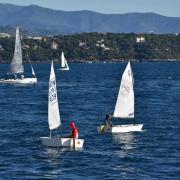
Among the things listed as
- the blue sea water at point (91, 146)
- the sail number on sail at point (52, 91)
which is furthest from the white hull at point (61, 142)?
the sail number on sail at point (52, 91)

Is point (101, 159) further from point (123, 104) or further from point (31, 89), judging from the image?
point (31, 89)

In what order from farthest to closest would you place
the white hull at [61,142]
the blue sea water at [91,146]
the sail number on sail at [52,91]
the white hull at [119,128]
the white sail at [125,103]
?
the white sail at [125,103], the white hull at [119,128], the sail number on sail at [52,91], the white hull at [61,142], the blue sea water at [91,146]

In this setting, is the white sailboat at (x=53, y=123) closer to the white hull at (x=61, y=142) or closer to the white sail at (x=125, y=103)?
the white hull at (x=61, y=142)

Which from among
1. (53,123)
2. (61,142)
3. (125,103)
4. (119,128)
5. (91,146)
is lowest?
(91,146)

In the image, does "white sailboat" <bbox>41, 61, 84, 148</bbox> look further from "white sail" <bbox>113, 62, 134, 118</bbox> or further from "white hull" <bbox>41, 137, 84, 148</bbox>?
"white sail" <bbox>113, 62, 134, 118</bbox>

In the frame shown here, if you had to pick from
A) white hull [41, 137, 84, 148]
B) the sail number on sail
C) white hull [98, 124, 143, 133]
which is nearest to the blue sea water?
white hull [41, 137, 84, 148]

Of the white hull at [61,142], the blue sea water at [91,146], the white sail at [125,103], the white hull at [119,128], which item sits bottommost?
the blue sea water at [91,146]

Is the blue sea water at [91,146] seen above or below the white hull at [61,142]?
below

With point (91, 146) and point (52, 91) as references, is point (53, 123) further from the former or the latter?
point (91, 146)

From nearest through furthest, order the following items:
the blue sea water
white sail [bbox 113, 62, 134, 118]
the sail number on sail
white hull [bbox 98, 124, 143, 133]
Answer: the blue sea water < the sail number on sail < white hull [bbox 98, 124, 143, 133] < white sail [bbox 113, 62, 134, 118]

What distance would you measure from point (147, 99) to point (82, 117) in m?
30.3

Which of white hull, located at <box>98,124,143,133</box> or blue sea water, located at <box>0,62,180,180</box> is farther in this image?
white hull, located at <box>98,124,143,133</box>

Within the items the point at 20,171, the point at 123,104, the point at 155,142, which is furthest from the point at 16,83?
the point at 20,171

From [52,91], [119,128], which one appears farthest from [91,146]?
[119,128]
